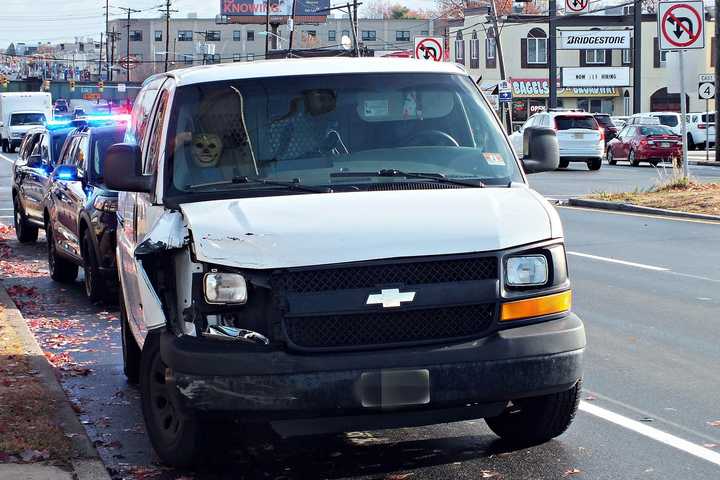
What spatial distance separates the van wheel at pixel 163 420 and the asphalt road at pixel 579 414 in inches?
5.3

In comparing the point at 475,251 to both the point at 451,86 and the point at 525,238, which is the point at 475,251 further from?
the point at 451,86

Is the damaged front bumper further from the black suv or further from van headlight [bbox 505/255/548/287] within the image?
the black suv

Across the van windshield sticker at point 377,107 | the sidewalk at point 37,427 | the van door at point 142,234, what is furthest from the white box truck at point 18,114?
the van windshield sticker at point 377,107

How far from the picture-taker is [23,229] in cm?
1891

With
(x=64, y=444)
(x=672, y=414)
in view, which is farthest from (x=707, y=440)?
(x=64, y=444)

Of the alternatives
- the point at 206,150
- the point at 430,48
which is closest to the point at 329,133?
the point at 206,150

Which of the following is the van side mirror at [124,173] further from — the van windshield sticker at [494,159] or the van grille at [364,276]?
the van windshield sticker at [494,159]

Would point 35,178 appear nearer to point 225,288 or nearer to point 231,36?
point 225,288

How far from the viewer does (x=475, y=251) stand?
18.9ft

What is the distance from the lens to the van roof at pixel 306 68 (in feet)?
23.0

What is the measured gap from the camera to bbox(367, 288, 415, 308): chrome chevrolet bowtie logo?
5676 mm

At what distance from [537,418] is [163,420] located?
1.89 meters

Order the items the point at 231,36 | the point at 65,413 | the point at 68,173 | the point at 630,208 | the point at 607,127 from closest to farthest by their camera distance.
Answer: the point at 65,413
the point at 68,173
the point at 630,208
the point at 607,127
the point at 231,36

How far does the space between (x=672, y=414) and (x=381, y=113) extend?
7.94 feet
